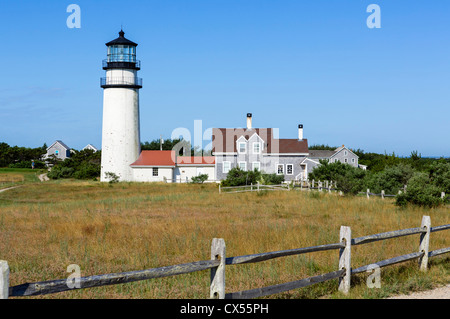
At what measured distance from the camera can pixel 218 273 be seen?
5.54m

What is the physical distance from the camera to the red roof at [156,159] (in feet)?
153

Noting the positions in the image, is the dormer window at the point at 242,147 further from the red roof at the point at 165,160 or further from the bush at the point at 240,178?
the bush at the point at 240,178

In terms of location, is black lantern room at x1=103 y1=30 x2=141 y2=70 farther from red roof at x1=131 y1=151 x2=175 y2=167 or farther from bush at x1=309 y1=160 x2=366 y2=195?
bush at x1=309 y1=160 x2=366 y2=195

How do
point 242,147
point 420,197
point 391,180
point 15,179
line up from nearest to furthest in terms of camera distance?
point 420,197 → point 391,180 → point 242,147 → point 15,179

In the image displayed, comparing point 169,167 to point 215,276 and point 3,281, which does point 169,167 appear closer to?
point 215,276

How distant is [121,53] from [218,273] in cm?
4145

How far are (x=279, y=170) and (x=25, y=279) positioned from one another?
4240 centimetres

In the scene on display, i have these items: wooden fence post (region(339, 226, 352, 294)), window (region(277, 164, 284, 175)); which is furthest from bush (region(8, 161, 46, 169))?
wooden fence post (region(339, 226, 352, 294))

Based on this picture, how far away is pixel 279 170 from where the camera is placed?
161 ft

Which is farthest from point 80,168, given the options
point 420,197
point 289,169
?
point 420,197

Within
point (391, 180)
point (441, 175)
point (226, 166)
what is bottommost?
point (391, 180)

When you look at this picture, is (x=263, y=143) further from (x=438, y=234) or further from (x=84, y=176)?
(x=438, y=234)

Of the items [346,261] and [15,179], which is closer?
[346,261]

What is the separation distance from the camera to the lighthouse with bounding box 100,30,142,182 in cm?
4409
